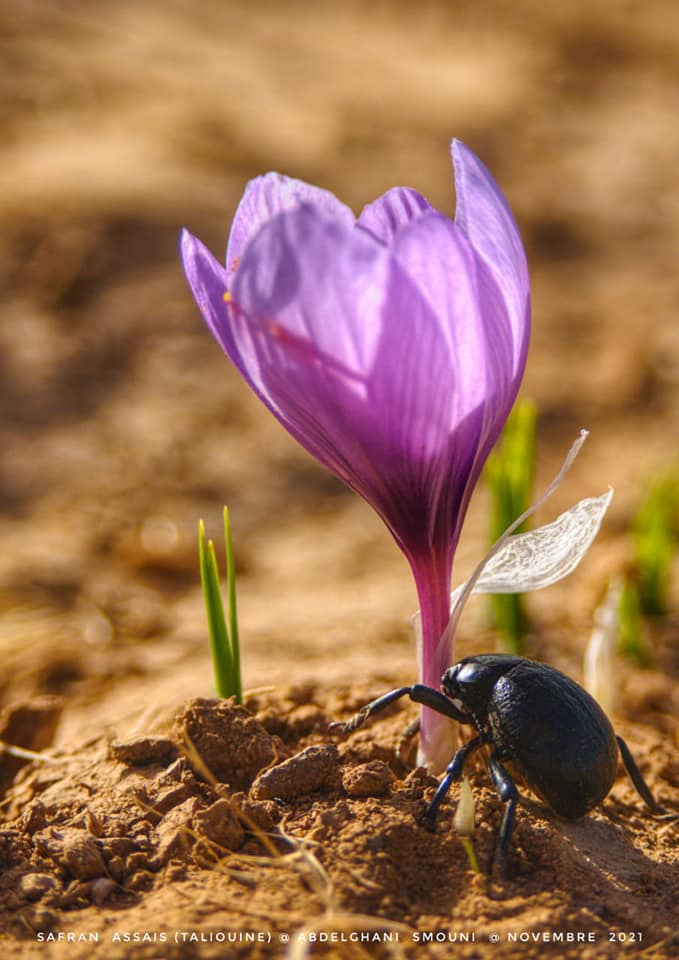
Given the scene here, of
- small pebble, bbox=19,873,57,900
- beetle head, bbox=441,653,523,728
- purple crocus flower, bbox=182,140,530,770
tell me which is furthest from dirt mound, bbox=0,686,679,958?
purple crocus flower, bbox=182,140,530,770

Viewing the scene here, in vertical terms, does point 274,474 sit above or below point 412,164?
below

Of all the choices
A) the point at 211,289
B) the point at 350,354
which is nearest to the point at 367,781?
the point at 350,354

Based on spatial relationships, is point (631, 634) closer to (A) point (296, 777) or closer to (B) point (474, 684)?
(B) point (474, 684)

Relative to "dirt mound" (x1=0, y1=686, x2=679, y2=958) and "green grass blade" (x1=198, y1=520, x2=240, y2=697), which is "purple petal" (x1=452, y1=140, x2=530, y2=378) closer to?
"green grass blade" (x1=198, y1=520, x2=240, y2=697)

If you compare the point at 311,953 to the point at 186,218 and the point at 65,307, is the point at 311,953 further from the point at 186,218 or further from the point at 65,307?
the point at 186,218

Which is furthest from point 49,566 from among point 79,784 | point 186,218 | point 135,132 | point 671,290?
point 135,132

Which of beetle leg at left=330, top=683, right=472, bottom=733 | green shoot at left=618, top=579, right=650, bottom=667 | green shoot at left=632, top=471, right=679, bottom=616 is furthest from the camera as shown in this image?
green shoot at left=632, top=471, right=679, bottom=616

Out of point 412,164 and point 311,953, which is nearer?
point 311,953
